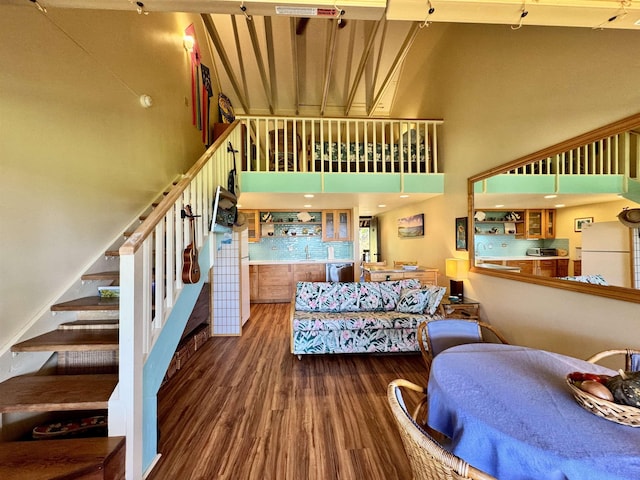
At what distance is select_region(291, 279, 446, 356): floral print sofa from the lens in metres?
2.95

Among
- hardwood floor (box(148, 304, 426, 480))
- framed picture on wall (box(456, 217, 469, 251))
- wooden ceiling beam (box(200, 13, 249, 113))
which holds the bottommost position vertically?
hardwood floor (box(148, 304, 426, 480))

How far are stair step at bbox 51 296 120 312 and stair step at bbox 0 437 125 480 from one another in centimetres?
73

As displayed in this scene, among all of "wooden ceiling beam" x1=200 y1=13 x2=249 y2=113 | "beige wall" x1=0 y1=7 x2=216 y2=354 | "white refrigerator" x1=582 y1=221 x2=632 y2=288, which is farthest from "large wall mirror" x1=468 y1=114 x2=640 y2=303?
"wooden ceiling beam" x1=200 y1=13 x2=249 y2=113

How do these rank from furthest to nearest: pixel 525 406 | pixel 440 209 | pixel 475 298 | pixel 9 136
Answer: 1. pixel 440 209
2. pixel 475 298
3. pixel 9 136
4. pixel 525 406

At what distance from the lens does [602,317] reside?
192 centimetres

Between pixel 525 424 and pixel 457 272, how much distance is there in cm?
282

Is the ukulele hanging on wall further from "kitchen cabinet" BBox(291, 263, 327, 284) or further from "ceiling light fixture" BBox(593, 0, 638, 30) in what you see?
"kitchen cabinet" BBox(291, 263, 327, 284)

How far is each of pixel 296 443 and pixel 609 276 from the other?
2544 mm

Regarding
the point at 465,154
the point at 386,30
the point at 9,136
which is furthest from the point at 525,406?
the point at 386,30

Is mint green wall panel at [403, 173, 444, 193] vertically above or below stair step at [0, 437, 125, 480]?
above

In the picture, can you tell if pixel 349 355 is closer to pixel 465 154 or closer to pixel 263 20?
pixel 465 154

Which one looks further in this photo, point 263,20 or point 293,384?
point 263,20

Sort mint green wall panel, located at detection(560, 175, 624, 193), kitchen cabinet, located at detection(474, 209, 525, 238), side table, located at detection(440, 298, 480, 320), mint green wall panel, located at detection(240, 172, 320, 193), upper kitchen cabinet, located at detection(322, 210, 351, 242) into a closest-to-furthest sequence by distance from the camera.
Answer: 1. mint green wall panel, located at detection(560, 175, 624, 193)
2. kitchen cabinet, located at detection(474, 209, 525, 238)
3. side table, located at detection(440, 298, 480, 320)
4. mint green wall panel, located at detection(240, 172, 320, 193)
5. upper kitchen cabinet, located at detection(322, 210, 351, 242)

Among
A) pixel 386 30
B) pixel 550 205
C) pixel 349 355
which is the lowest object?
pixel 349 355
